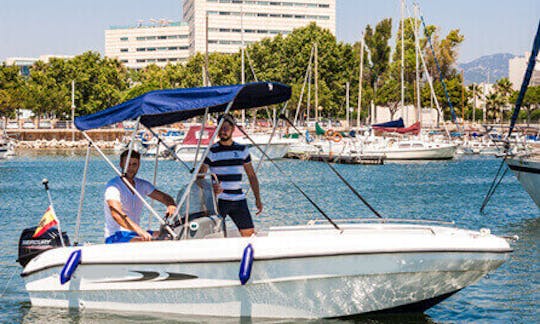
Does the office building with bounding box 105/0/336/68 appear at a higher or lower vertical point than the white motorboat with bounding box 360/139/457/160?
higher

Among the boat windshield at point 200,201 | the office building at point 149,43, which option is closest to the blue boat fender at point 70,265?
the boat windshield at point 200,201

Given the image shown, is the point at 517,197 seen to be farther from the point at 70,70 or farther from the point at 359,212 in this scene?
the point at 70,70

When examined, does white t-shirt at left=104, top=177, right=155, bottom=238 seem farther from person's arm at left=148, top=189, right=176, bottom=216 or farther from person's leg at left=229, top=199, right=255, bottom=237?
person's leg at left=229, top=199, right=255, bottom=237

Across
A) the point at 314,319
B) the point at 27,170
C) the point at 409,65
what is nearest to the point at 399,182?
the point at 27,170

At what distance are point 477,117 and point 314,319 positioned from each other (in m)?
123

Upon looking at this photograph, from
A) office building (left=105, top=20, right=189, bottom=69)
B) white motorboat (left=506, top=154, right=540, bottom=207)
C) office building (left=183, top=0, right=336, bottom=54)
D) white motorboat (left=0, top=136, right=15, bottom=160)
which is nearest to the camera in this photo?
→ white motorboat (left=506, top=154, right=540, bottom=207)

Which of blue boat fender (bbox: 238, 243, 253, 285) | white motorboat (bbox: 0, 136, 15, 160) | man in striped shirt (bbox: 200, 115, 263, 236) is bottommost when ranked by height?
white motorboat (bbox: 0, 136, 15, 160)

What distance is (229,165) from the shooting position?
10172mm

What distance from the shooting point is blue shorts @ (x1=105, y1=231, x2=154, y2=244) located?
10.2 meters

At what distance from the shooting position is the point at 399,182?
3966 cm

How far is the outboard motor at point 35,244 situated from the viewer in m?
10.8

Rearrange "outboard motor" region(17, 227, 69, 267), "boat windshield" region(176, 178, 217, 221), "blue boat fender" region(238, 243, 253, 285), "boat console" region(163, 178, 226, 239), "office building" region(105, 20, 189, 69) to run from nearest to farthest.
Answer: "blue boat fender" region(238, 243, 253, 285) → "boat console" region(163, 178, 226, 239) → "boat windshield" region(176, 178, 217, 221) → "outboard motor" region(17, 227, 69, 267) → "office building" region(105, 20, 189, 69)

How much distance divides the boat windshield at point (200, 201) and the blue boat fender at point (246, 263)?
115cm

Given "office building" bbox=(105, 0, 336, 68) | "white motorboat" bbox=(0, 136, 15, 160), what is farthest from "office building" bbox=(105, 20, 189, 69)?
"white motorboat" bbox=(0, 136, 15, 160)
